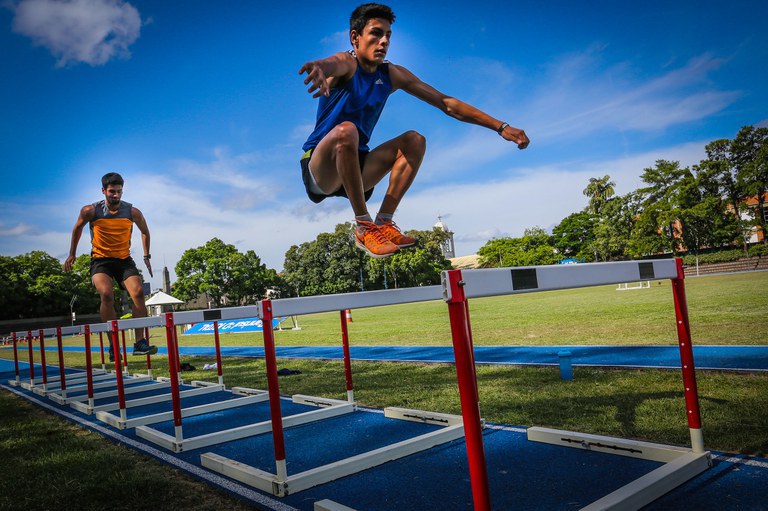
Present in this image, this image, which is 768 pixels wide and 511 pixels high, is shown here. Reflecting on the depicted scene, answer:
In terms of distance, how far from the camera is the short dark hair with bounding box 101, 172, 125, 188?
5.61 meters

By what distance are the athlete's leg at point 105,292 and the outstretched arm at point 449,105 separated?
4503mm

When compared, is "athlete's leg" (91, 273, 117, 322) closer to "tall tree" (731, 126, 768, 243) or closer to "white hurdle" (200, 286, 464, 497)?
"white hurdle" (200, 286, 464, 497)

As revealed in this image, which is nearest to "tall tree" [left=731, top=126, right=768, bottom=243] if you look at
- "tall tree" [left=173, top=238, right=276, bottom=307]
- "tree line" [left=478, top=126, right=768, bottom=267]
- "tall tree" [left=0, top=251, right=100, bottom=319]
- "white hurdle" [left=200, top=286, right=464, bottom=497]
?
"tree line" [left=478, top=126, right=768, bottom=267]

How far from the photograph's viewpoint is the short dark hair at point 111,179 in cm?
561

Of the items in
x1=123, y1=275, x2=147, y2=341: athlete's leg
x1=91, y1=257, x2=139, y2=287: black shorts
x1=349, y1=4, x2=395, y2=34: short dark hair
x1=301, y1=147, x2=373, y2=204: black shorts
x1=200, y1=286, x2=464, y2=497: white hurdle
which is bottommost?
x1=200, y1=286, x2=464, y2=497: white hurdle

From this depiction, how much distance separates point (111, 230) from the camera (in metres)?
5.80

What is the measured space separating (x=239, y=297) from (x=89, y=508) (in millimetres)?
54147

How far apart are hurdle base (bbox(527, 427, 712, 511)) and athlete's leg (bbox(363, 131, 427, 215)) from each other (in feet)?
6.66

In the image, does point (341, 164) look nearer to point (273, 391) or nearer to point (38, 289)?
point (273, 391)

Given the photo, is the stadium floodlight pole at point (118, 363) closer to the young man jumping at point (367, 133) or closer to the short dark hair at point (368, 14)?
the young man jumping at point (367, 133)

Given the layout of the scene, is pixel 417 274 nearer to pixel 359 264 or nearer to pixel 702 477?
pixel 359 264

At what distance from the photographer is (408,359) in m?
9.41

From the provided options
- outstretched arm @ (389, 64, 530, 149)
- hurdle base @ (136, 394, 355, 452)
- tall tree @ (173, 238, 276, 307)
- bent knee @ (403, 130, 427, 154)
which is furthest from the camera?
tall tree @ (173, 238, 276, 307)

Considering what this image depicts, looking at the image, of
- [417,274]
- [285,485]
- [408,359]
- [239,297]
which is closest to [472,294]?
[285,485]
